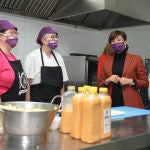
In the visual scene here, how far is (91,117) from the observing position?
1.02 meters

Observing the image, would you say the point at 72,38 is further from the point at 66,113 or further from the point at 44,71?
the point at 66,113

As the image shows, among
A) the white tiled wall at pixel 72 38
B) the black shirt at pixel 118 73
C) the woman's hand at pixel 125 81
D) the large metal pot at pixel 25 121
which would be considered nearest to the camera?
the large metal pot at pixel 25 121

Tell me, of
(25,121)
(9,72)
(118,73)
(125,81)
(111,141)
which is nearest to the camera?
(25,121)

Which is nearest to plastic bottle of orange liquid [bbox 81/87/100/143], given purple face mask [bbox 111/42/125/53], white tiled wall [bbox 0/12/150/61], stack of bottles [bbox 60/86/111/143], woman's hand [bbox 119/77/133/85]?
stack of bottles [bbox 60/86/111/143]

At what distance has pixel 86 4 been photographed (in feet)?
7.73

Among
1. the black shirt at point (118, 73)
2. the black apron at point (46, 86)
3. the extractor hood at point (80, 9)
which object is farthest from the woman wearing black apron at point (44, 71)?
the black shirt at point (118, 73)

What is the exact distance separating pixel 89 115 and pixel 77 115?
0.22ft

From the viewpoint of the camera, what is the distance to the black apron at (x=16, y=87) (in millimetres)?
1939

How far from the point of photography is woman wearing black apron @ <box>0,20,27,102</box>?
1896 millimetres

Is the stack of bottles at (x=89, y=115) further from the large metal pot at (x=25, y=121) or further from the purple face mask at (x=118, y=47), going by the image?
the purple face mask at (x=118, y=47)

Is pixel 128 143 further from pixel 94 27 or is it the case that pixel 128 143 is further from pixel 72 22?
pixel 94 27

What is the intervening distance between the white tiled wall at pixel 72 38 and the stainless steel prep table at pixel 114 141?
1.77m

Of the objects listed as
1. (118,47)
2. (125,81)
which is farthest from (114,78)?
Result: (118,47)

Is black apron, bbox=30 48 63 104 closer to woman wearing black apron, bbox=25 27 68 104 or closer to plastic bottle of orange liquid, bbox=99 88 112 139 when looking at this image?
woman wearing black apron, bbox=25 27 68 104
